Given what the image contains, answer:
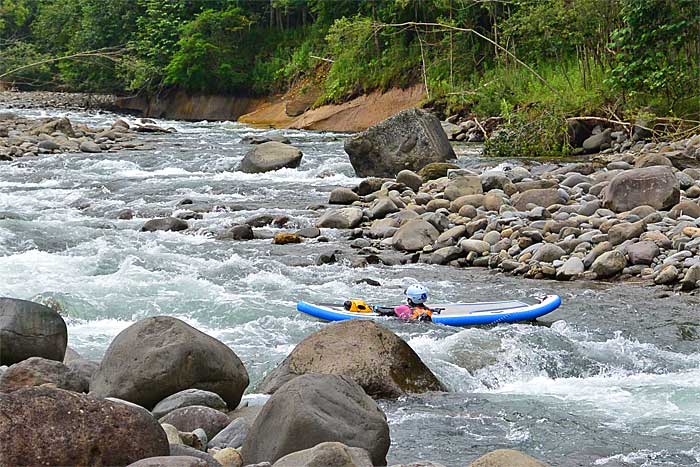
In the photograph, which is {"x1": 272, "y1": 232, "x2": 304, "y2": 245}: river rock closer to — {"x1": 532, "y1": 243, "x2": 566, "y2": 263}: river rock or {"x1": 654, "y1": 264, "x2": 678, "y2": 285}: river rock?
{"x1": 532, "y1": 243, "x2": 566, "y2": 263}: river rock

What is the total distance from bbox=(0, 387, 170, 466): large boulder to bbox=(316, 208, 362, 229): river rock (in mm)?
7978

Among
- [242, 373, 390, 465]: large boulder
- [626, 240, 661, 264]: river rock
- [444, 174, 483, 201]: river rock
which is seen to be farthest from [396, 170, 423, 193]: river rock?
[242, 373, 390, 465]: large boulder

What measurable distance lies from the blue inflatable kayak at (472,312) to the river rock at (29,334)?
232 cm

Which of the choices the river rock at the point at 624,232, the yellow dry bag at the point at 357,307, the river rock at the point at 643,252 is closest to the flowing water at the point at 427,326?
the yellow dry bag at the point at 357,307

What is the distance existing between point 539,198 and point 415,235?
1.77m

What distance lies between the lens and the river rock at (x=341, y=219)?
1212 centimetres

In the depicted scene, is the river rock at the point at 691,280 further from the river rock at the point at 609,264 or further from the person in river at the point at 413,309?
the person in river at the point at 413,309

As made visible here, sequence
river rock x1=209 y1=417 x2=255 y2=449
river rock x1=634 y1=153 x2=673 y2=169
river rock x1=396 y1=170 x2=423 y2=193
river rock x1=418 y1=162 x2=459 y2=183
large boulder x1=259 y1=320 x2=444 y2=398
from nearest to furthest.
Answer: river rock x1=209 y1=417 x2=255 y2=449, large boulder x1=259 y1=320 x2=444 y2=398, river rock x1=634 y1=153 x2=673 y2=169, river rock x1=396 y1=170 x2=423 y2=193, river rock x1=418 y1=162 x2=459 y2=183

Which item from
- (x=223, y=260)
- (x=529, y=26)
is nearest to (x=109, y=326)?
(x=223, y=260)

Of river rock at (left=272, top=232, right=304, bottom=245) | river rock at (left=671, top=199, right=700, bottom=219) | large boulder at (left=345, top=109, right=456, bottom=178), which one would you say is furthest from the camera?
large boulder at (left=345, top=109, right=456, bottom=178)

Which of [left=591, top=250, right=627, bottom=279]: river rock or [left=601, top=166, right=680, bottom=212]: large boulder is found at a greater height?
[left=601, top=166, right=680, bottom=212]: large boulder

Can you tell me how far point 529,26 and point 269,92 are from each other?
1317 cm

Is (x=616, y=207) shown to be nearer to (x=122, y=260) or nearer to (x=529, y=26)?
(x=122, y=260)

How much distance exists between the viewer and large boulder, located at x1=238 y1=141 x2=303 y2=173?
1698cm
